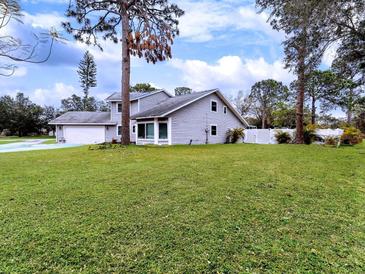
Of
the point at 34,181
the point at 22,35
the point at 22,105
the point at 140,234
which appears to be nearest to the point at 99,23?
the point at 34,181

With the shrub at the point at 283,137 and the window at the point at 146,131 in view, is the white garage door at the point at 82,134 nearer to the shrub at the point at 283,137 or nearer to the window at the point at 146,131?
the window at the point at 146,131

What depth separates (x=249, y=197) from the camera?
400 centimetres

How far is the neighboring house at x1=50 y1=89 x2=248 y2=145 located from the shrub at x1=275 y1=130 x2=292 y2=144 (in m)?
3.89

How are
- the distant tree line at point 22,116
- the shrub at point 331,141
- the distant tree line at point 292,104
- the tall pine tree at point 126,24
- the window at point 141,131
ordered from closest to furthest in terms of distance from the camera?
the tall pine tree at point 126,24 < the shrub at point 331,141 < the window at point 141,131 < the distant tree line at point 292,104 < the distant tree line at point 22,116

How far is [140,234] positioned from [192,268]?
0.85 m

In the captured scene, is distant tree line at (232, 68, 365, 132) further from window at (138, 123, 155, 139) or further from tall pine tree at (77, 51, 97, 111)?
tall pine tree at (77, 51, 97, 111)

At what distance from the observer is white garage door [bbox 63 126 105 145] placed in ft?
78.1

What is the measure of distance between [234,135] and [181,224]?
57.0 feet

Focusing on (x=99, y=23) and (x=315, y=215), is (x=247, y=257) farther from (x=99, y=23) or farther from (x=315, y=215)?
(x=99, y=23)

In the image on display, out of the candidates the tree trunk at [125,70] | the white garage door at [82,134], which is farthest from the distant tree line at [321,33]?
the white garage door at [82,134]

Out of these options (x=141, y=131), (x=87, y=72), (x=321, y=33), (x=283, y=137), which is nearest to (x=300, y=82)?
(x=321, y=33)

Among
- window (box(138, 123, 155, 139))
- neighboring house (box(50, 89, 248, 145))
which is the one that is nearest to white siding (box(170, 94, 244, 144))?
neighboring house (box(50, 89, 248, 145))

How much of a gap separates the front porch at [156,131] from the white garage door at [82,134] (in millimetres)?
7904

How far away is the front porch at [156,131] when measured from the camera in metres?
16.3
